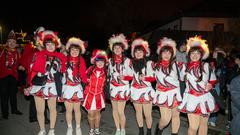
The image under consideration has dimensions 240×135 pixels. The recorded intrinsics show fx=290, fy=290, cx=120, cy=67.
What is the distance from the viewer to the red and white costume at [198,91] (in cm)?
529

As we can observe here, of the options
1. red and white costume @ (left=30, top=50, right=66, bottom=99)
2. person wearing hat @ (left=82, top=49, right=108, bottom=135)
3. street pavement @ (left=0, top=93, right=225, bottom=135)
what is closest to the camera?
red and white costume @ (left=30, top=50, right=66, bottom=99)

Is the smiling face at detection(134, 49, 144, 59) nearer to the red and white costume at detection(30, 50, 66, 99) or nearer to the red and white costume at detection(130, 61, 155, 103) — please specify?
the red and white costume at detection(130, 61, 155, 103)

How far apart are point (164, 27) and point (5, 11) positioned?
20221mm

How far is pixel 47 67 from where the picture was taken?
19.7 feet

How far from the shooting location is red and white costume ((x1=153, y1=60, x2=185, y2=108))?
5703 mm

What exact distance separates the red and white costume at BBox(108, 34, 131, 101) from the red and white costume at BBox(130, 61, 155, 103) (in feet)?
0.62

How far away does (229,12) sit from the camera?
96.3 ft

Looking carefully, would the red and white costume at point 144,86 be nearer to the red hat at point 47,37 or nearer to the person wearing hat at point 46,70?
the person wearing hat at point 46,70

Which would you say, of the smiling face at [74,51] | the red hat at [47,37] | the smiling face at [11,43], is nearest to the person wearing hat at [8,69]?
the smiling face at [11,43]

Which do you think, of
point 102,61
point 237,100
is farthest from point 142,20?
point 237,100

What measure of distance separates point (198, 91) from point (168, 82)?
2.09ft

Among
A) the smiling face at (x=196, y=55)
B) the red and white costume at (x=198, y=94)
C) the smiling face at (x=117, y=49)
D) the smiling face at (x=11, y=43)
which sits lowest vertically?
the red and white costume at (x=198, y=94)

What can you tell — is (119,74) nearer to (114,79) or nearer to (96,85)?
(114,79)

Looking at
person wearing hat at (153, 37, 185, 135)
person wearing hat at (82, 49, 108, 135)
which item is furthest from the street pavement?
person wearing hat at (153, 37, 185, 135)
